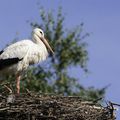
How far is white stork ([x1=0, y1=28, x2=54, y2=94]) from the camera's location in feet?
64.7

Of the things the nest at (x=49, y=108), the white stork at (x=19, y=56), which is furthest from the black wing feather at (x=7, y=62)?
the nest at (x=49, y=108)

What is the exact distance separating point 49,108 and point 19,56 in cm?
331

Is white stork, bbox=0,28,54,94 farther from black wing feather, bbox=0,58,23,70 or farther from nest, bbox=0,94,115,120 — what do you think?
nest, bbox=0,94,115,120

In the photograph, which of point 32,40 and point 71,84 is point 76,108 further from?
point 71,84

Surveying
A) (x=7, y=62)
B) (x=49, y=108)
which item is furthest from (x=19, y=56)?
(x=49, y=108)

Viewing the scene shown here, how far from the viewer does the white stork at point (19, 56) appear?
64.7 feet

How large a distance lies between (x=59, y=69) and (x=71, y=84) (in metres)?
0.85

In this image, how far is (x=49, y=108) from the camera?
16766 millimetres

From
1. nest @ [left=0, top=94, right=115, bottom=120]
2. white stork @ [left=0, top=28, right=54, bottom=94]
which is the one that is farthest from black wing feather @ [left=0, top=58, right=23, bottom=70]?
nest @ [left=0, top=94, right=115, bottom=120]

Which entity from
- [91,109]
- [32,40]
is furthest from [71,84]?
[91,109]

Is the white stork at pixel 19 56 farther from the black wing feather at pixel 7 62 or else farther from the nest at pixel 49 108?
the nest at pixel 49 108

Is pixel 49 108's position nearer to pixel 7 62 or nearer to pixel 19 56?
pixel 7 62

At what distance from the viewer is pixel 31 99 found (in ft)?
55.7

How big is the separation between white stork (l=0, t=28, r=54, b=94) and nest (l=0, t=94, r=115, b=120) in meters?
2.48
